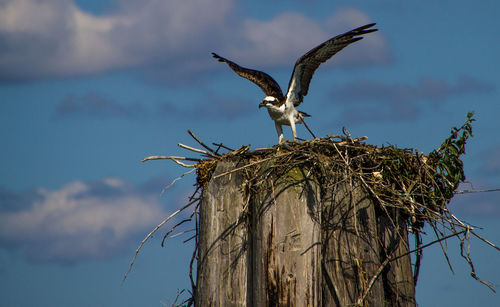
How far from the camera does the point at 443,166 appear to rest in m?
7.36

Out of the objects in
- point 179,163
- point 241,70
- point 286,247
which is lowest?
point 286,247

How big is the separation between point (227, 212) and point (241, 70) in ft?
17.7

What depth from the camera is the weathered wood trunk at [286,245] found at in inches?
213

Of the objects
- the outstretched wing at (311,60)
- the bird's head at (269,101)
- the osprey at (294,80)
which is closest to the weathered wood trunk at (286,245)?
the osprey at (294,80)

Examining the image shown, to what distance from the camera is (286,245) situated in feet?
17.9

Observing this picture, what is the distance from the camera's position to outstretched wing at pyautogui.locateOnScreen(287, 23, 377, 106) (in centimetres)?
817

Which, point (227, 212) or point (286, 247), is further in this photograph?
point (227, 212)

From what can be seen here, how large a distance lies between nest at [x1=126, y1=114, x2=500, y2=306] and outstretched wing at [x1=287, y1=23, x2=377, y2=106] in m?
1.92

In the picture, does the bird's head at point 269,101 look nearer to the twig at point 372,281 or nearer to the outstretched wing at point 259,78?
the outstretched wing at point 259,78

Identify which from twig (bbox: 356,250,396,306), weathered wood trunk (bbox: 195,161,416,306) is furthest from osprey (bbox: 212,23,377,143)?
twig (bbox: 356,250,396,306)

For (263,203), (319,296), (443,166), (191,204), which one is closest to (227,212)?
(263,203)

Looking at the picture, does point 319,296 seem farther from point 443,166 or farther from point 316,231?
point 443,166

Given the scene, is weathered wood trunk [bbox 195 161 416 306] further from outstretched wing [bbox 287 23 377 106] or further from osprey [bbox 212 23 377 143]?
outstretched wing [bbox 287 23 377 106]

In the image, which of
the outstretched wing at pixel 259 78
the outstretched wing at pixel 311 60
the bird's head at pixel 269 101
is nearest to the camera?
the outstretched wing at pixel 311 60
